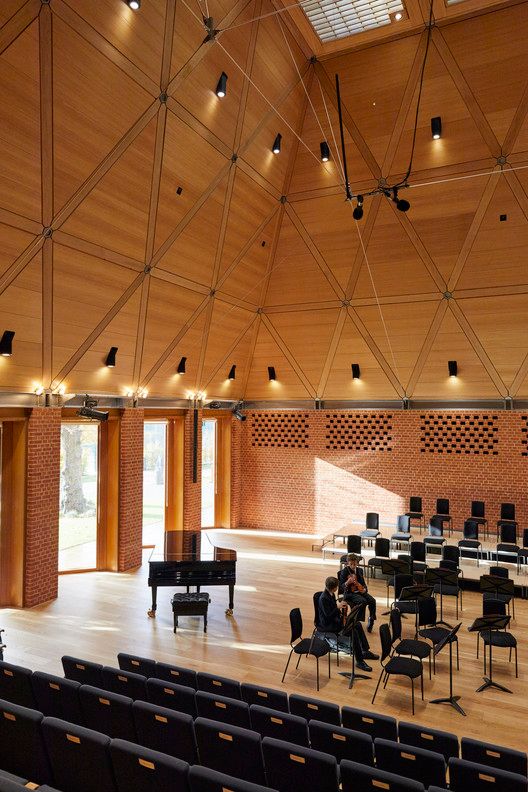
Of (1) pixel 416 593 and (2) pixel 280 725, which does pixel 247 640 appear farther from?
(2) pixel 280 725

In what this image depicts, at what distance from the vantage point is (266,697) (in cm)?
470

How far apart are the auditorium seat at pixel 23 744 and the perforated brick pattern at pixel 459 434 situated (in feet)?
37.4

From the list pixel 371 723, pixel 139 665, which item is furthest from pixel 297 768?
pixel 139 665

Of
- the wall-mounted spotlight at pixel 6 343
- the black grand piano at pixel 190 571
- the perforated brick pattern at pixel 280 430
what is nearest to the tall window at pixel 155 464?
the perforated brick pattern at pixel 280 430

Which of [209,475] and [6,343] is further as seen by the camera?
[209,475]

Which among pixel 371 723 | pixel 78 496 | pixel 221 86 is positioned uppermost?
pixel 221 86

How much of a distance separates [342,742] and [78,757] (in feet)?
5.94

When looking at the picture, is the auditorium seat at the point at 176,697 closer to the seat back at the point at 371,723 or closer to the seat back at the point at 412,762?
the seat back at the point at 371,723

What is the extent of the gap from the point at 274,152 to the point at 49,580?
8.65 metres

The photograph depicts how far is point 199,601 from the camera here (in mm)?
8148

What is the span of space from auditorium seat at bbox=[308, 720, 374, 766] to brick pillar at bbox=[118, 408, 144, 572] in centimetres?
784

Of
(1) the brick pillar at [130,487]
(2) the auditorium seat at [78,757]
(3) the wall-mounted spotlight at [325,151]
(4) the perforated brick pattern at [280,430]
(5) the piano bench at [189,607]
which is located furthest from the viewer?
(4) the perforated brick pattern at [280,430]

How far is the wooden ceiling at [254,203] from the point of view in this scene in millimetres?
6785

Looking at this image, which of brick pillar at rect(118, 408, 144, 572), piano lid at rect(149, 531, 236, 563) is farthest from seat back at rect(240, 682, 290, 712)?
brick pillar at rect(118, 408, 144, 572)
